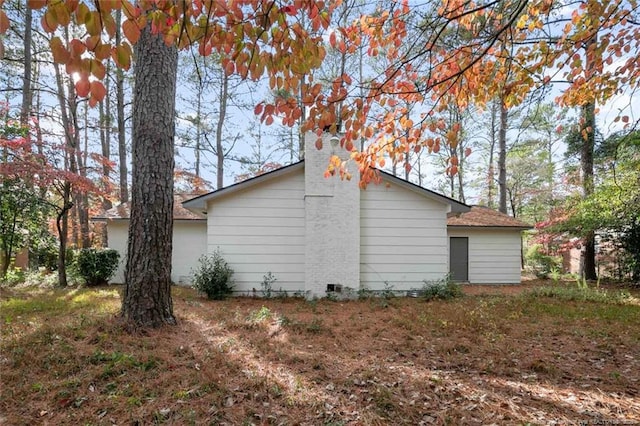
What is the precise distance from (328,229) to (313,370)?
478 cm

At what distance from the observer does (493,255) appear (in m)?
11.8

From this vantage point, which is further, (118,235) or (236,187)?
(118,235)

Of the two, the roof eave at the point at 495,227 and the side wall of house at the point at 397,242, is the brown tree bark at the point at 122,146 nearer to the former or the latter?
the side wall of house at the point at 397,242

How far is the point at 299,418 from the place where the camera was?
105 inches

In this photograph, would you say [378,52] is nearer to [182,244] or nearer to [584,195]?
[182,244]

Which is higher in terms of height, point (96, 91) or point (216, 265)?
point (96, 91)

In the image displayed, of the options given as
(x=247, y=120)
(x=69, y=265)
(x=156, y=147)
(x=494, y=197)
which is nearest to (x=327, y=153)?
(x=156, y=147)

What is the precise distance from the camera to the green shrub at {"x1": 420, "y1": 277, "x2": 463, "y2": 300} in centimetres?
834

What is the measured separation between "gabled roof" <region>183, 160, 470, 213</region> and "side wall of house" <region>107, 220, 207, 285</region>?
10.7 feet

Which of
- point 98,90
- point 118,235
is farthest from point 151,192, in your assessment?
point 118,235

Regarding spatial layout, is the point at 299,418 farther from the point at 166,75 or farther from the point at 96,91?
the point at 166,75

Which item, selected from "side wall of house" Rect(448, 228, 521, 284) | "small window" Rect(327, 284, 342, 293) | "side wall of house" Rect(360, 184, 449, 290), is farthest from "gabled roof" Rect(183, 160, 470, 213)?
"side wall of house" Rect(448, 228, 521, 284)

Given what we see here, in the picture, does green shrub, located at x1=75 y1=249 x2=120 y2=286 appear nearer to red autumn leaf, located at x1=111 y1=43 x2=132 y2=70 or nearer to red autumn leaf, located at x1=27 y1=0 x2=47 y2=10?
red autumn leaf, located at x1=111 y1=43 x2=132 y2=70

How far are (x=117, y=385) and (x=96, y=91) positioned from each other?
2.82m
